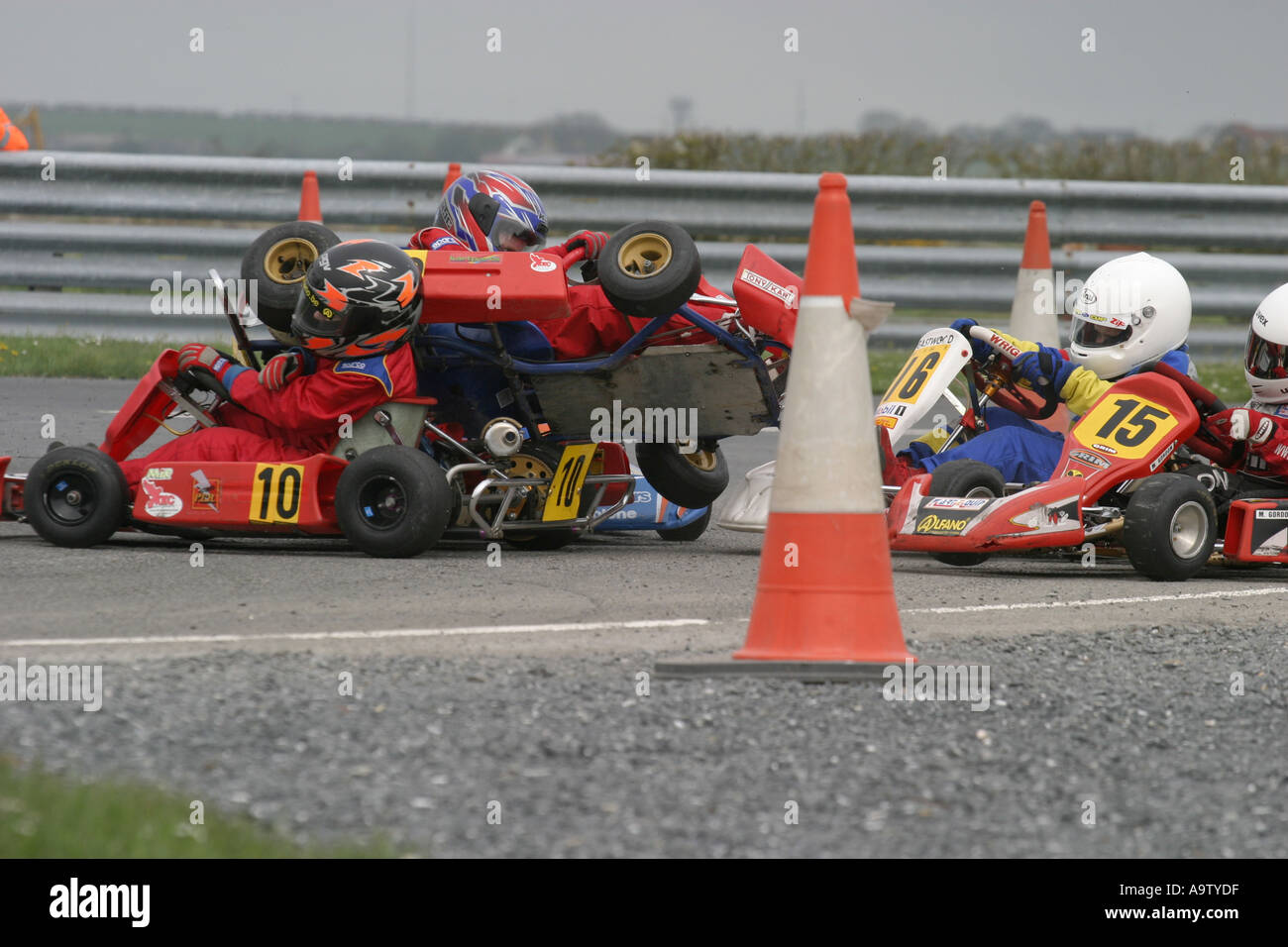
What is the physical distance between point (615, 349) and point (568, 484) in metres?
0.54

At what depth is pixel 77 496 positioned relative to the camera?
6.12 meters

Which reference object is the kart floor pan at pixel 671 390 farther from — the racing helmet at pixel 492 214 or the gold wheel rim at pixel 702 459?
the racing helmet at pixel 492 214

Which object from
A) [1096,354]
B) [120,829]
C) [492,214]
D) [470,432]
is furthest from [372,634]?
[1096,354]

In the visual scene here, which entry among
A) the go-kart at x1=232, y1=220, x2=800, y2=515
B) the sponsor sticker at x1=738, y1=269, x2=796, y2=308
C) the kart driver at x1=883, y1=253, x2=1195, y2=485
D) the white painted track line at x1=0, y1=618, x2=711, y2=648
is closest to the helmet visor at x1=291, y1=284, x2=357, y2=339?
the go-kart at x1=232, y1=220, x2=800, y2=515

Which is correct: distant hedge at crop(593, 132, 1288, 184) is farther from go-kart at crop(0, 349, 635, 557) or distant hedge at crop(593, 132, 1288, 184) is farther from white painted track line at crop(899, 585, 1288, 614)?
white painted track line at crop(899, 585, 1288, 614)

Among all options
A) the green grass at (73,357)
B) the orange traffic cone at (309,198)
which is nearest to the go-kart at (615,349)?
the orange traffic cone at (309,198)

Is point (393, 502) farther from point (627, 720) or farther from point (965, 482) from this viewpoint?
point (627, 720)

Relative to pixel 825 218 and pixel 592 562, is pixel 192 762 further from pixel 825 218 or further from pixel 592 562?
pixel 592 562

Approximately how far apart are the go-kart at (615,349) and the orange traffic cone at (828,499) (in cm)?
179

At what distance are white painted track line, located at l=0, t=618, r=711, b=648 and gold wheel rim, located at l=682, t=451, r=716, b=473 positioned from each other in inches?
78.5

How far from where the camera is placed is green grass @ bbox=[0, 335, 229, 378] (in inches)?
406

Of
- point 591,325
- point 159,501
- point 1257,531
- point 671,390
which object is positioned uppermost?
point 591,325

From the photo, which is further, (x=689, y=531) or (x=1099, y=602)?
(x=689, y=531)
